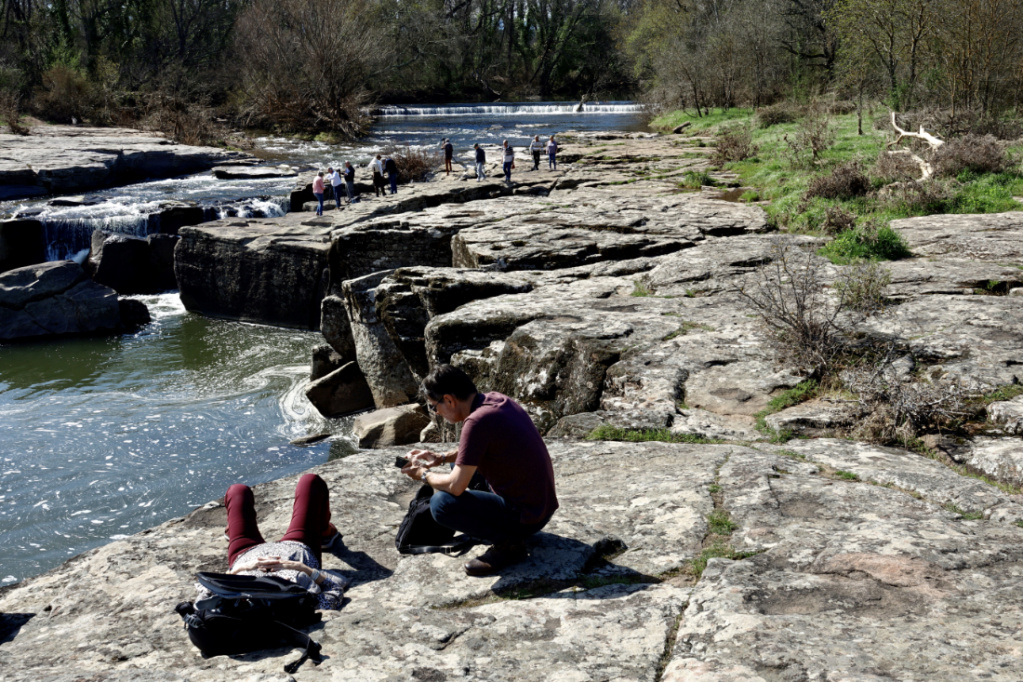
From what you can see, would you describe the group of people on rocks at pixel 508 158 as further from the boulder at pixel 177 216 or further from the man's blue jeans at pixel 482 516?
the man's blue jeans at pixel 482 516

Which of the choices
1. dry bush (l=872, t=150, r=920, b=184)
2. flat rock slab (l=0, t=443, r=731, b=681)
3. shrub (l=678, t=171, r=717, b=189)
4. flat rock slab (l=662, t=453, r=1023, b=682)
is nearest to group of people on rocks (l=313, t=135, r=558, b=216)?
shrub (l=678, t=171, r=717, b=189)

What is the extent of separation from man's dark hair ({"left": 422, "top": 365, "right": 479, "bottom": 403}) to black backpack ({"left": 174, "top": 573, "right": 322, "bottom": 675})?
3.79ft

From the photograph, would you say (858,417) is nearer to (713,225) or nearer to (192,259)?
(713,225)

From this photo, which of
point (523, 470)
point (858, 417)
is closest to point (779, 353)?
point (858, 417)

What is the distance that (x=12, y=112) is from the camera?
34344 mm

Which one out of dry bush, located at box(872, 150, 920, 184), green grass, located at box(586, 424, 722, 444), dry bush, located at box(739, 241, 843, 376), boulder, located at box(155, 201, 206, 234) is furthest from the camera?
boulder, located at box(155, 201, 206, 234)

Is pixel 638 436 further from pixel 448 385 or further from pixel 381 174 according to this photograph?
pixel 381 174

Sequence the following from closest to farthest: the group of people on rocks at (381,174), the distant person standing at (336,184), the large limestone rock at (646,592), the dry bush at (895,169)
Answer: the large limestone rock at (646,592), the dry bush at (895,169), the group of people on rocks at (381,174), the distant person standing at (336,184)

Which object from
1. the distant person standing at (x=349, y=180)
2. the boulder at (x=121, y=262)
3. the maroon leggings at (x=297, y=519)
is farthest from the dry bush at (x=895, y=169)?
the boulder at (x=121, y=262)

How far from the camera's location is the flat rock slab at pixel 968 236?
9633 mm

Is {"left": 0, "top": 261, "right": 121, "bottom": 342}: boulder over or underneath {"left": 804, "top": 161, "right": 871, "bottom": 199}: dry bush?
underneath

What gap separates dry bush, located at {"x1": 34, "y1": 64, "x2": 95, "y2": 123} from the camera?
38.9 meters

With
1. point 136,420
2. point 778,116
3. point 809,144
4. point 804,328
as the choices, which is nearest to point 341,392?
point 136,420

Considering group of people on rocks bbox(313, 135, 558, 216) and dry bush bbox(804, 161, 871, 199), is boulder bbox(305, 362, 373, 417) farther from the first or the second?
group of people on rocks bbox(313, 135, 558, 216)
